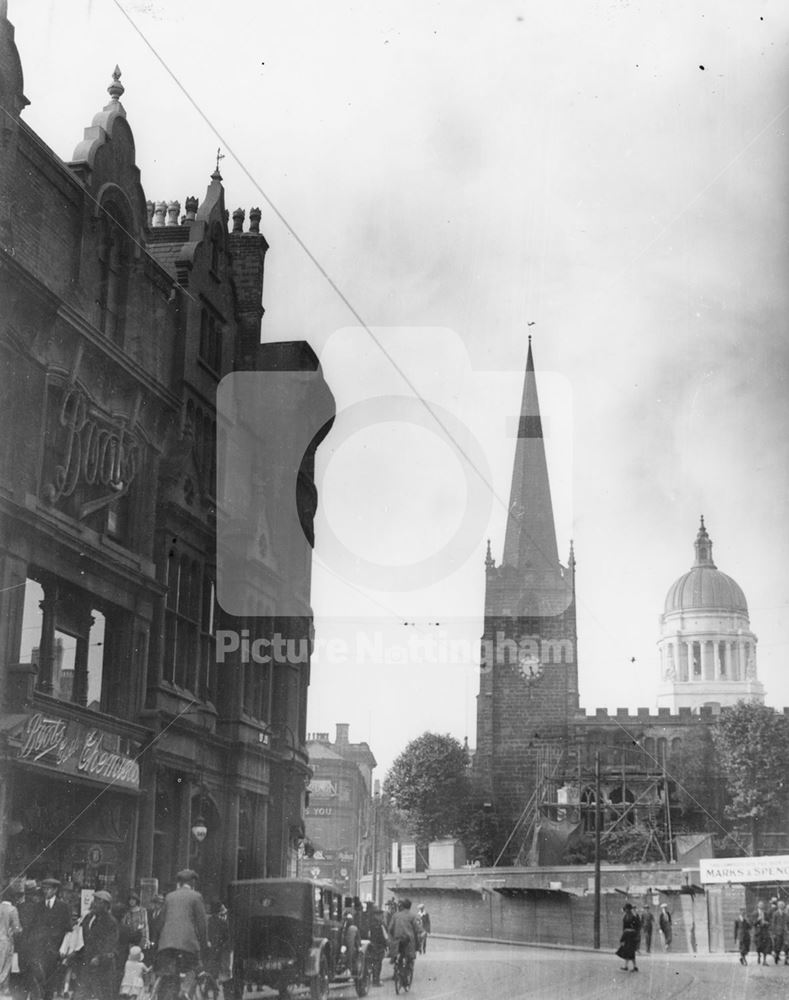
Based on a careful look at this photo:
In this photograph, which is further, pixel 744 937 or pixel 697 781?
pixel 697 781

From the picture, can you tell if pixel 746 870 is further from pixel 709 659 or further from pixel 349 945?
pixel 709 659

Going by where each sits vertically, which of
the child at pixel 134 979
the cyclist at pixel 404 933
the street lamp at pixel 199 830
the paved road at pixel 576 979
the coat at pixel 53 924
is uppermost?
the street lamp at pixel 199 830

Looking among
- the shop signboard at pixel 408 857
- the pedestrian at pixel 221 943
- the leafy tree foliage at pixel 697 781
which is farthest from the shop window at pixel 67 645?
the leafy tree foliage at pixel 697 781

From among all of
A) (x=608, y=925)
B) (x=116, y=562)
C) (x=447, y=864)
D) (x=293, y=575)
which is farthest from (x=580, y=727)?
(x=116, y=562)

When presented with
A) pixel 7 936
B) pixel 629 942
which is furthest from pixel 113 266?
pixel 629 942

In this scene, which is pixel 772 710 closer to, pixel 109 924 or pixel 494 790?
pixel 494 790

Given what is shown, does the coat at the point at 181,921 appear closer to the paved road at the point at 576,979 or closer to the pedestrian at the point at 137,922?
the pedestrian at the point at 137,922
